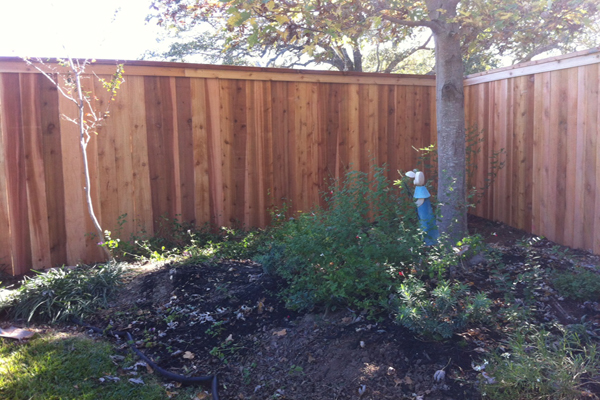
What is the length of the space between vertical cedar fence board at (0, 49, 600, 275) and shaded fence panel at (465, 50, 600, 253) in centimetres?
2

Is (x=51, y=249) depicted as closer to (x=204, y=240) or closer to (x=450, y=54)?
(x=204, y=240)

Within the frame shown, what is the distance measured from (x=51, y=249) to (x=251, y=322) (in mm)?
2712

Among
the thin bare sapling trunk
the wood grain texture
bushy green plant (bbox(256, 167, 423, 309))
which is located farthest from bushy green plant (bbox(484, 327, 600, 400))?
the wood grain texture

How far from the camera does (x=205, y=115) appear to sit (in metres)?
5.86

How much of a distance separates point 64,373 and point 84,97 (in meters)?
2.78

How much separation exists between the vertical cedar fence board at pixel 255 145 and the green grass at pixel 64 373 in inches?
→ 77.9

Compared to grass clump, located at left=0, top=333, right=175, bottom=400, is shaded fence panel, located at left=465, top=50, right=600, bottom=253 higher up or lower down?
higher up

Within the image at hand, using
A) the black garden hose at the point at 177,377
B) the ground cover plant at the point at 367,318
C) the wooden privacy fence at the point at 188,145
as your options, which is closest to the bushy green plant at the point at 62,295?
the ground cover plant at the point at 367,318

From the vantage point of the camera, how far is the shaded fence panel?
502 cm

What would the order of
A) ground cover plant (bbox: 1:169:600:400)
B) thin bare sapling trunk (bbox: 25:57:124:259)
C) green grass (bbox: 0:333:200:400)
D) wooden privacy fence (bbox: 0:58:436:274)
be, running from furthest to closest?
1. wooden privacy fence (bbox: 0:58:436:274)
2. thin bare sapling trunk (bbox: 25:57:124:259)
3. green grass (bbox: 0:333:200:400)
4. ground cover plant (bbox: 1:169:600:400)

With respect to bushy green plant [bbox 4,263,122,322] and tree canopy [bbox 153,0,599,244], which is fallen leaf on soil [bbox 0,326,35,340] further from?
tree canopy [bbox 153,0,599,244]

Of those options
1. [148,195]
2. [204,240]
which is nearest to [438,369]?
[204,240]

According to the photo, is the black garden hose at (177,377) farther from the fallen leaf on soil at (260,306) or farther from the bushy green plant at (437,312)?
the bushy green plant at (437,312)

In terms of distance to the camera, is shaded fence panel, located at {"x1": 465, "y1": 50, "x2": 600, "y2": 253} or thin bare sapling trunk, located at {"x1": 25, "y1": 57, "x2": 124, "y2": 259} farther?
shaded fence panel, located at {"x1": 465, "y1": 50, "x2": 600, "y2": 253}
